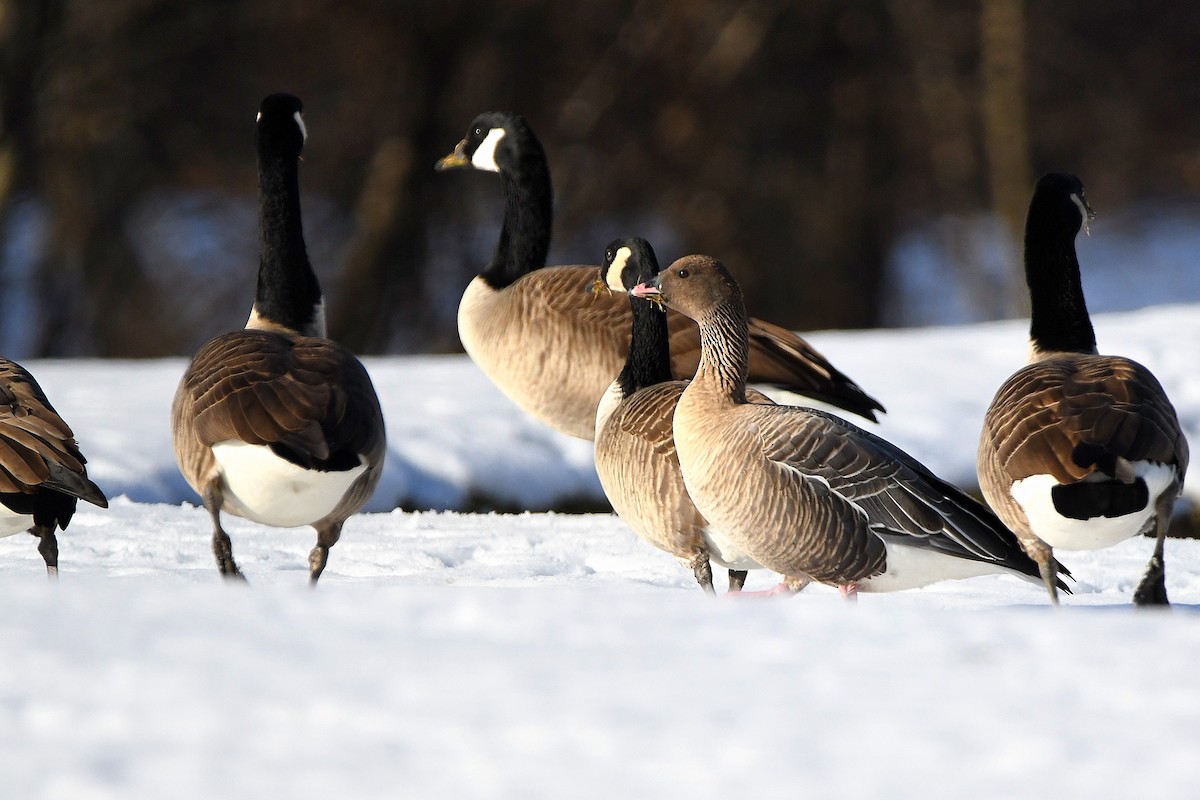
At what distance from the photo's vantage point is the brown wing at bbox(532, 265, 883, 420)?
5.97m

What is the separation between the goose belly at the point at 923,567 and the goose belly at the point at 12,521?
227 centimetres

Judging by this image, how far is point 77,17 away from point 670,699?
12965 millimetres

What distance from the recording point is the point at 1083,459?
4043mm

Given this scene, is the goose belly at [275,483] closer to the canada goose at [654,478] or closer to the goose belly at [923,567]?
the canada goose at [654,478]

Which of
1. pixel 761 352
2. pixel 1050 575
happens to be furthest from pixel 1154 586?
pixel 761 352

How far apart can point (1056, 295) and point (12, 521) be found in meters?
→ 3.45

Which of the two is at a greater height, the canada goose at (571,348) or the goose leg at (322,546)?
the canada goose at (571,348)

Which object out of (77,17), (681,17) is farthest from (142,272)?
(681,17)

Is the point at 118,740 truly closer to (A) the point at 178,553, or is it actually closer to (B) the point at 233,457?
(B) the point at 233,457

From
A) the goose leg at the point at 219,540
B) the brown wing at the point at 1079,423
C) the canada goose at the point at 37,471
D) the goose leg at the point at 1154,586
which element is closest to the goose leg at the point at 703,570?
the brown wing at the point at 1079,423

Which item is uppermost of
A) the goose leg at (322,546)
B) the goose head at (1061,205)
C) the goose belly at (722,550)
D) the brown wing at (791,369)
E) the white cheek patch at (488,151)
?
the white cheek patch at (488,151)

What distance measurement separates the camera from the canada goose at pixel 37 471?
3.97 metres

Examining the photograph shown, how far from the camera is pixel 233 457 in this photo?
4266 millimetres

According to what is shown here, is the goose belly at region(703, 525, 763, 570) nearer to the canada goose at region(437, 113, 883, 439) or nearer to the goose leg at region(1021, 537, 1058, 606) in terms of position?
the goose leg at region(1021, 537, 1058, 606)
